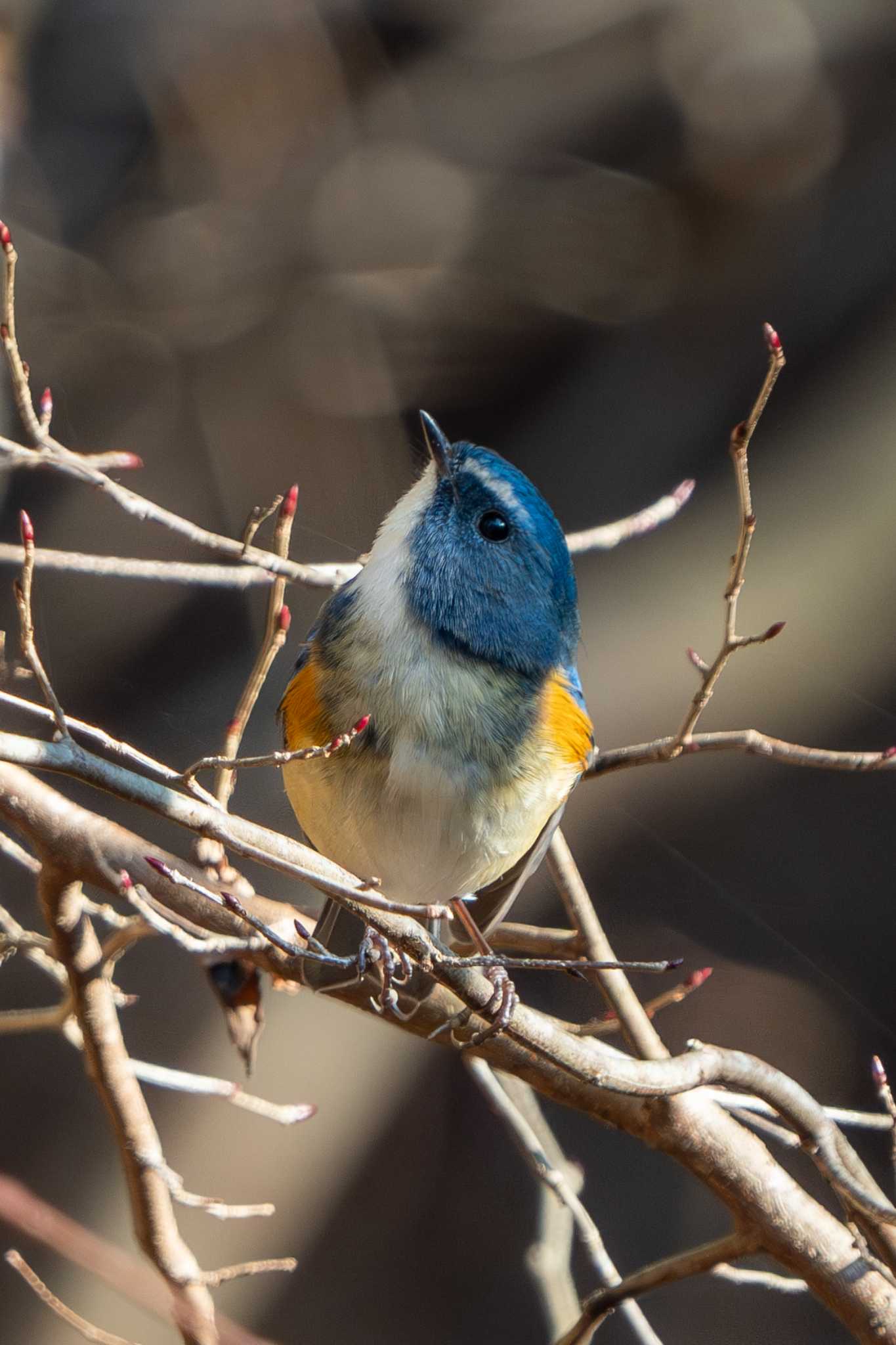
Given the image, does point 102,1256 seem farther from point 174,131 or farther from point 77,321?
point 174,131

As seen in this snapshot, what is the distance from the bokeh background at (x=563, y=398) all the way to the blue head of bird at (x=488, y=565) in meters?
0.30

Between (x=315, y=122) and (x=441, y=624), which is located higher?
(x=315, y=122)

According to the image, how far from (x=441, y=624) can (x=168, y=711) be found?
1.13 feet

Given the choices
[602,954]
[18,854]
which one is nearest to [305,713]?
[18,854]

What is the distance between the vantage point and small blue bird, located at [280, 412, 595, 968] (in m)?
0.83

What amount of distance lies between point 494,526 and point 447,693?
0.56 ft

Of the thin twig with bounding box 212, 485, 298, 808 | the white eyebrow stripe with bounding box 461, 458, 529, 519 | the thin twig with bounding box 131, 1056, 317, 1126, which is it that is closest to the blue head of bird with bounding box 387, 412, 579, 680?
the white eyebrow stripe with bounding box 461, 458, 529, 519

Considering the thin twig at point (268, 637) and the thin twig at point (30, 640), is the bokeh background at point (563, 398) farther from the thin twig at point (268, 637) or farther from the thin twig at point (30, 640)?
the thin twig at point (30, 640)

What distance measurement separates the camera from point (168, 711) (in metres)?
→ 1.08

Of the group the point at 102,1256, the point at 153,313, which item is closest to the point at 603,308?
the point at 153,313

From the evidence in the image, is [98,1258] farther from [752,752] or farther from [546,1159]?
[752,752]

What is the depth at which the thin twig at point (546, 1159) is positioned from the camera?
→ 1030 mm

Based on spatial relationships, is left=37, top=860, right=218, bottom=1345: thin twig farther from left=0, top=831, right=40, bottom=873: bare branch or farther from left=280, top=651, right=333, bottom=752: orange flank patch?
left=280, top=651, right=333, bottom=752: orange flank patch

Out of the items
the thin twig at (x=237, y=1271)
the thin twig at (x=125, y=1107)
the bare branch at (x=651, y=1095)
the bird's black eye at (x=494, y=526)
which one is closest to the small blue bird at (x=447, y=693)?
the bird's black eye at (x=494, y=526)
